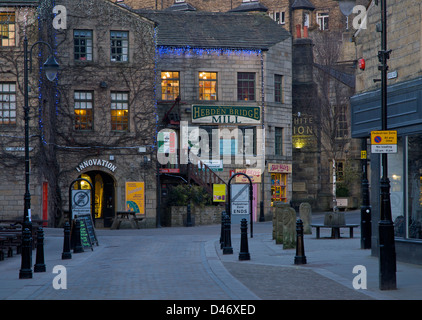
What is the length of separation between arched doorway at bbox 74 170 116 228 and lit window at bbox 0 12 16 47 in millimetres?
8070

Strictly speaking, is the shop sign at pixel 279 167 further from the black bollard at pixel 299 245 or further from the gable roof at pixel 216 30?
the black bollard at pixel 299 245

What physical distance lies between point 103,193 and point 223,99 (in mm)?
8845

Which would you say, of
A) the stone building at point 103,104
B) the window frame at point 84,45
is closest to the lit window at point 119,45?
the stone building at point 103,104

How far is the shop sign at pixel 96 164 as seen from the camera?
38.5 meters

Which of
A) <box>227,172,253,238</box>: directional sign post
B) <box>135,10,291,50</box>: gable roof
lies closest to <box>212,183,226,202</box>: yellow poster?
<box>135,10,291,50</box>: gable roof

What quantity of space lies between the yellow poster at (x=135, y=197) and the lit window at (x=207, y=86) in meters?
7.47

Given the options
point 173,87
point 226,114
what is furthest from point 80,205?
point 226,114

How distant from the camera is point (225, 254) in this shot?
20469 mm

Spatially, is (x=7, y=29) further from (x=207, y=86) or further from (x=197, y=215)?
(x=197, y=215)

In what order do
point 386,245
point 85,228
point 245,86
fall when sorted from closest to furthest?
1. point 386,245
2. point 85,228
3. point 245,86

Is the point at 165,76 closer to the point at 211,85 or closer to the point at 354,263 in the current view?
the point at 211,85

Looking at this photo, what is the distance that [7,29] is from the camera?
1403 inches
